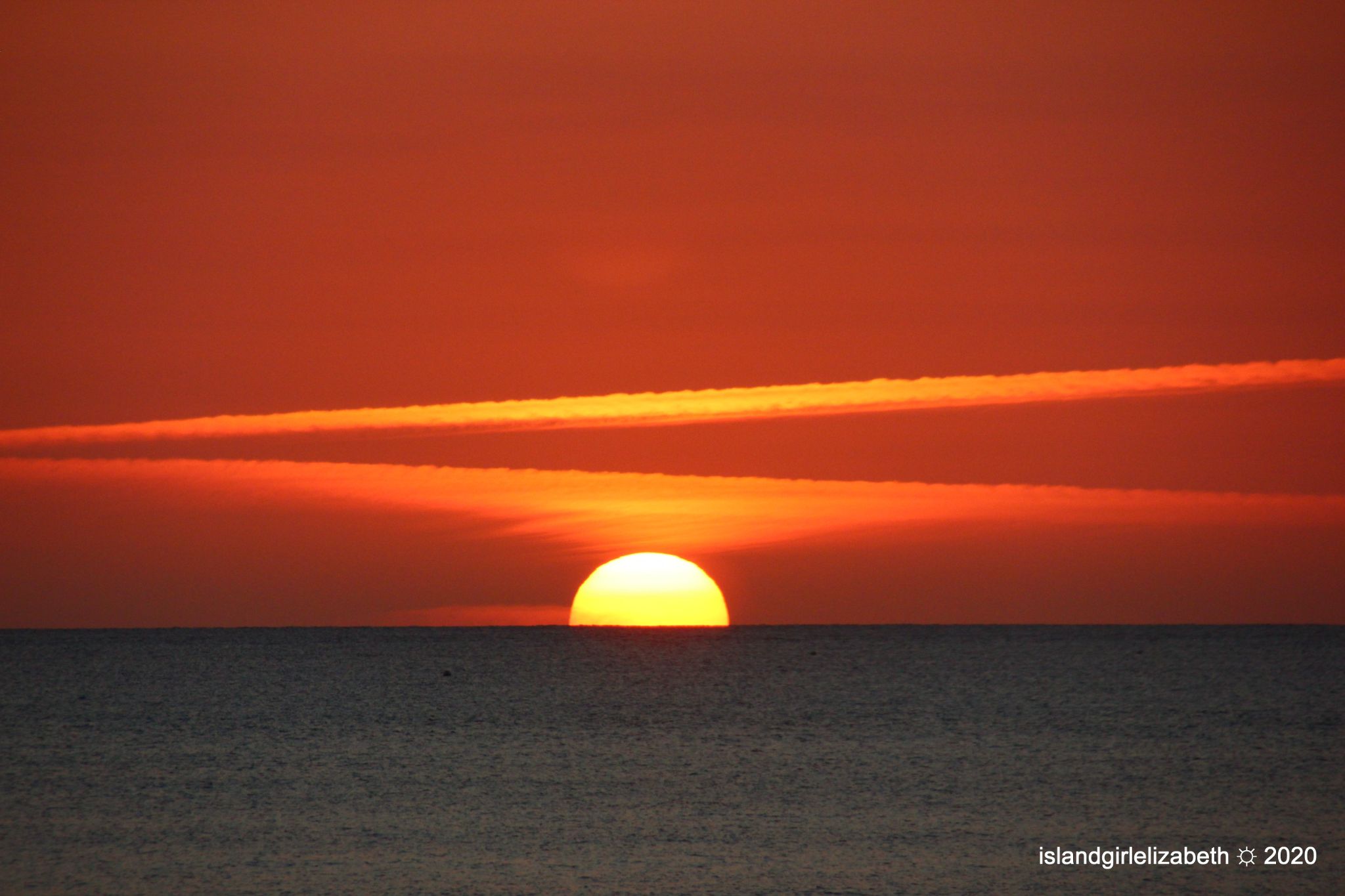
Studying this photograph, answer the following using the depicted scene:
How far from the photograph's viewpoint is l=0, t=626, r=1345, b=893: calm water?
40.2ft

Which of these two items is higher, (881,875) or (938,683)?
(938,683)

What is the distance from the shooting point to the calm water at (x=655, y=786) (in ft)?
40.2

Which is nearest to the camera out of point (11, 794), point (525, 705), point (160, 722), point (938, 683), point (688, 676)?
point (11, 794)

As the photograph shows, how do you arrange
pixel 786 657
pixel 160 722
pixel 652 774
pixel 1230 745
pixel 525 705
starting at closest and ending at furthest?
1. pixel 652 774
2. pixel 1230 745
3. pixel 160 722
4. pixel 525 705
5. pixel 786 657

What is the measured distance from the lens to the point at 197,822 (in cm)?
1455

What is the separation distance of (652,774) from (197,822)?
6.28 metres

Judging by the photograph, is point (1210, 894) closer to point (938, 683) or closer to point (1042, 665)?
point (938, 683)

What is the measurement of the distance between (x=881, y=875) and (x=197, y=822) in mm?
7339

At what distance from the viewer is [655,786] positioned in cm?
1738

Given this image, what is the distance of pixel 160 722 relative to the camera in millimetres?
27516

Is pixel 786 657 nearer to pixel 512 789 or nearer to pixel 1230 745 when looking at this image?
pixel 1230 745

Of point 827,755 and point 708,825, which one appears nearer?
point 708,825

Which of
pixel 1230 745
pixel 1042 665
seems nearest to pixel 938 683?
pixel 1042 665

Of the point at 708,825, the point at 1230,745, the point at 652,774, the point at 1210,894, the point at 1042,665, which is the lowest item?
the point at 1210,894
